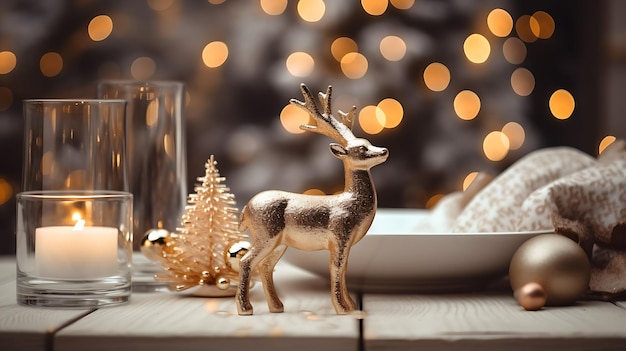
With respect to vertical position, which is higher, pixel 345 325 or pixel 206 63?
pixel 206 63

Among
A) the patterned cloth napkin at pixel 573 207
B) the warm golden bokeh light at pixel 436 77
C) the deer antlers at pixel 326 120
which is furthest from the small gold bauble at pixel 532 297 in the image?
the warm golden bokeh light at pixel 436 77

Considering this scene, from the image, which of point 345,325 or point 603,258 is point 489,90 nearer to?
point 603,258

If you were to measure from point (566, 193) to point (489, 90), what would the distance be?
68.9 inches

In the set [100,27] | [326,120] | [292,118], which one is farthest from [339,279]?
[100,27]

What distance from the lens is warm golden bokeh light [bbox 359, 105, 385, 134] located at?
261 centimetres

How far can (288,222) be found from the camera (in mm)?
772

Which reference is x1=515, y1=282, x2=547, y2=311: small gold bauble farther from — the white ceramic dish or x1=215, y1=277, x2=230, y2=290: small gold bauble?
x1=215, y1=277, x2=230, y2=290: small gold bauble

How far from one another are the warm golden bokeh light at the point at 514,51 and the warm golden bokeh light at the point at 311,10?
2.10 ft

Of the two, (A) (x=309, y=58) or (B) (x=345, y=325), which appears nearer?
(B) (x=345, y=325)

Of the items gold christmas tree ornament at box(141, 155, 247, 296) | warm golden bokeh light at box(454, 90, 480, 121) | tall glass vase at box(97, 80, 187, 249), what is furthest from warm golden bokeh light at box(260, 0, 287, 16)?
gold christmas tree ornament at box(141, 155, 247, 296)

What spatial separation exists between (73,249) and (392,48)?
197 cm

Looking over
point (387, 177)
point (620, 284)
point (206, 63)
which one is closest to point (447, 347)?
point (620, 284)

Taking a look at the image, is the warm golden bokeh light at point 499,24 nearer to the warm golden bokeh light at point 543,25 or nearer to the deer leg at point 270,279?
the warm golden bokeh light at point 543,25

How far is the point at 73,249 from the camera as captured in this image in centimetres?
81
